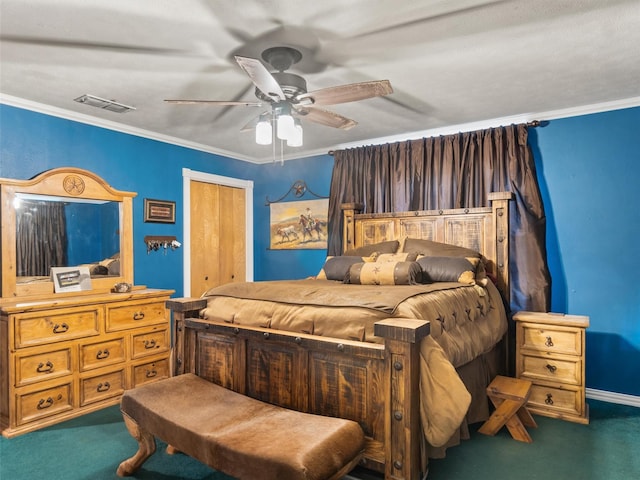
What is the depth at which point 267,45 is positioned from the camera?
2.33 metres

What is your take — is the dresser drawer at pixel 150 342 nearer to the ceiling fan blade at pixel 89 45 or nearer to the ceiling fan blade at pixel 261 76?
the ceiling fan blade at pixel 89 45

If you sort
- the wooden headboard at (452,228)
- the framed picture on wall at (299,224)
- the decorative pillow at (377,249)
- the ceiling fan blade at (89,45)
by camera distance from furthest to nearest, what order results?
1. the framed picture on wall at (299,224)
2. the decorative pillow at (377,249)
3. the wooden headboard at (452,228)
4. the ceiling fan blade at (89,45)

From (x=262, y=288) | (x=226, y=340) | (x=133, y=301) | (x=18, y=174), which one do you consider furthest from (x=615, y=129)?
(x=18, y=174)

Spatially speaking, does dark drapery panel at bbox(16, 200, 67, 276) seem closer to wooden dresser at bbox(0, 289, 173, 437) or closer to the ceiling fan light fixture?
wooden dresser at bbox(0, 289, 173, 437)

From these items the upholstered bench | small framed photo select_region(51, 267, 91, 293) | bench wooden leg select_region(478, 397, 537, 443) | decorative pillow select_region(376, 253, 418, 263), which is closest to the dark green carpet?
bench wooden leg select_region(478, 397, 537, 443)

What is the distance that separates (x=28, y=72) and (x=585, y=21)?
3360mm

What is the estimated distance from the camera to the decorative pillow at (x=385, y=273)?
118 inches

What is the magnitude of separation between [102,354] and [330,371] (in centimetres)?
216

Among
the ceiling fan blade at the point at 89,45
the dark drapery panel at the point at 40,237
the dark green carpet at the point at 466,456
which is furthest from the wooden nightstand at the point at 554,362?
the dark drapery panel at the point at 40,237

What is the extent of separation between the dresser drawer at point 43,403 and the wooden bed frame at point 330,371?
105cm

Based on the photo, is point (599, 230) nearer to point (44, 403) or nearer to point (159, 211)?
point (159, 211)

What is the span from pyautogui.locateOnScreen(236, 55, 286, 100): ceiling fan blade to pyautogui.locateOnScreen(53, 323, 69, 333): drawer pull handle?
2.23 m

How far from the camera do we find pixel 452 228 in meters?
3.81

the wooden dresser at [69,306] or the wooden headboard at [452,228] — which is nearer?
the wooden dresser at [69,306]
